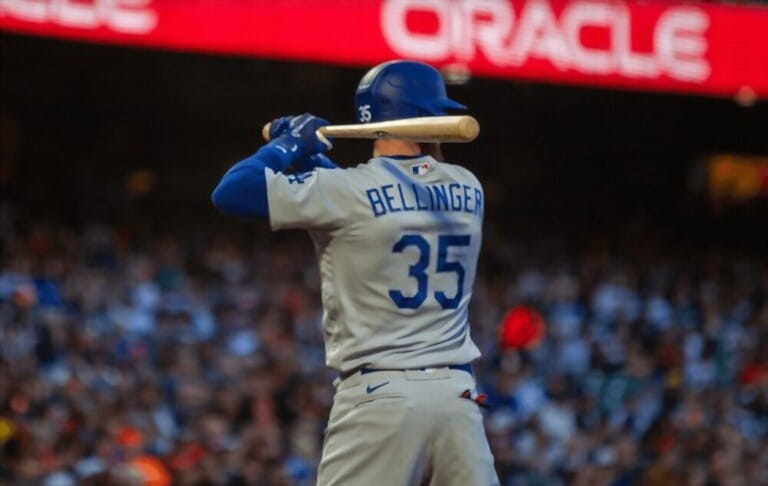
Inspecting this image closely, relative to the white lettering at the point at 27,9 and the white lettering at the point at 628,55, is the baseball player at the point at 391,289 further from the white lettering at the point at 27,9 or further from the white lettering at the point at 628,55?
the white lettering at the point at 628,55

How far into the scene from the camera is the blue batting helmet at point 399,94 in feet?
12.3

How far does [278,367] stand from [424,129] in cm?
568

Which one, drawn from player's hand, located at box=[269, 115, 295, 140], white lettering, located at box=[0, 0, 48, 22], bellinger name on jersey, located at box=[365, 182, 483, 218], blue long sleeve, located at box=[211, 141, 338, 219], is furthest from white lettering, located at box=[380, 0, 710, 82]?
blue long sleeve, located at box=[211, 141, 338, 219]

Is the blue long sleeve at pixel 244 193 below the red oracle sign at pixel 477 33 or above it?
below

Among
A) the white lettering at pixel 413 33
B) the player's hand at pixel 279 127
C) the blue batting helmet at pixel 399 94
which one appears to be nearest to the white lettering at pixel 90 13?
the white lettering at pixel 413 33

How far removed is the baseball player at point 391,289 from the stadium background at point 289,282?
156 inches

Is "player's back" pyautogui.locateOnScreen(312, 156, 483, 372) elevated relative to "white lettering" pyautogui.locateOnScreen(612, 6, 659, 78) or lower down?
lower down

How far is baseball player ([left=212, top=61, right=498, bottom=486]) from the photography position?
357 centimetres

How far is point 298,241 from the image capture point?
455 inches

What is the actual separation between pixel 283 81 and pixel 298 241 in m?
1.94

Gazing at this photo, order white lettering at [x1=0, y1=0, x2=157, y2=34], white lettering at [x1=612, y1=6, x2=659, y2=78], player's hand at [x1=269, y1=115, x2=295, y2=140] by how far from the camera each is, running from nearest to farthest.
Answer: player's hand at [x1=269, y1=115, x2=295, y2=140] → white lettering at [x1=0, y1=0, x2=157, y2=34] → white lettering at [x1=612, y1=6, x2=659, y2=78]

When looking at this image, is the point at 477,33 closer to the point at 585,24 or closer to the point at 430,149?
the point at 585,24

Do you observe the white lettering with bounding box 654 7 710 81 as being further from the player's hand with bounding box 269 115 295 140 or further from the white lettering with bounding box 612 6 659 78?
the player's hand with bounding box 269 115 295 140

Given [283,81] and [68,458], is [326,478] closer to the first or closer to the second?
[68,458]
